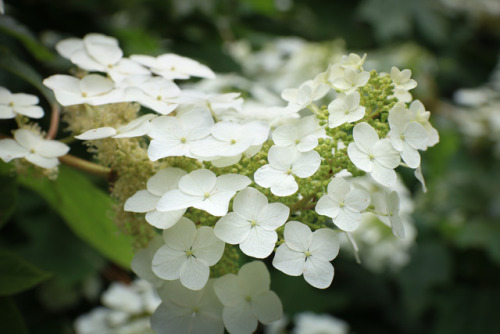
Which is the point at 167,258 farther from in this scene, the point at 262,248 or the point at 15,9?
the point at 15,9

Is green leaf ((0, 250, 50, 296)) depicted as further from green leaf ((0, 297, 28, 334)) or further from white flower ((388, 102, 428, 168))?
white flower ((388, 102, 428, 168))

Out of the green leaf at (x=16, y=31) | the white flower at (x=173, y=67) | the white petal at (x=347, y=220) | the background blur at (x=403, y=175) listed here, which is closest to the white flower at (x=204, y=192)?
the white petal at (x=347, y=220)

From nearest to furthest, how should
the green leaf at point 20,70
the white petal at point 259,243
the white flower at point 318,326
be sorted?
the white petal at point 259,243, the green leaf at point 20,70, the white flower at point 318,326

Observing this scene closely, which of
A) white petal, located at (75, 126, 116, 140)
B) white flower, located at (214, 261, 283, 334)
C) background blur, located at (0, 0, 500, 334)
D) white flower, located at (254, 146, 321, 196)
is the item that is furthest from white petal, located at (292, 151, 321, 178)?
background blur, located at (0, 0, 500, 334)

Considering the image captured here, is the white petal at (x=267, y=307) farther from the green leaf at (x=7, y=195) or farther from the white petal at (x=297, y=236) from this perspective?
the green leaf at (x=7, y=195)

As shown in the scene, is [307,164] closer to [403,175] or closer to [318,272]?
[318,272]
